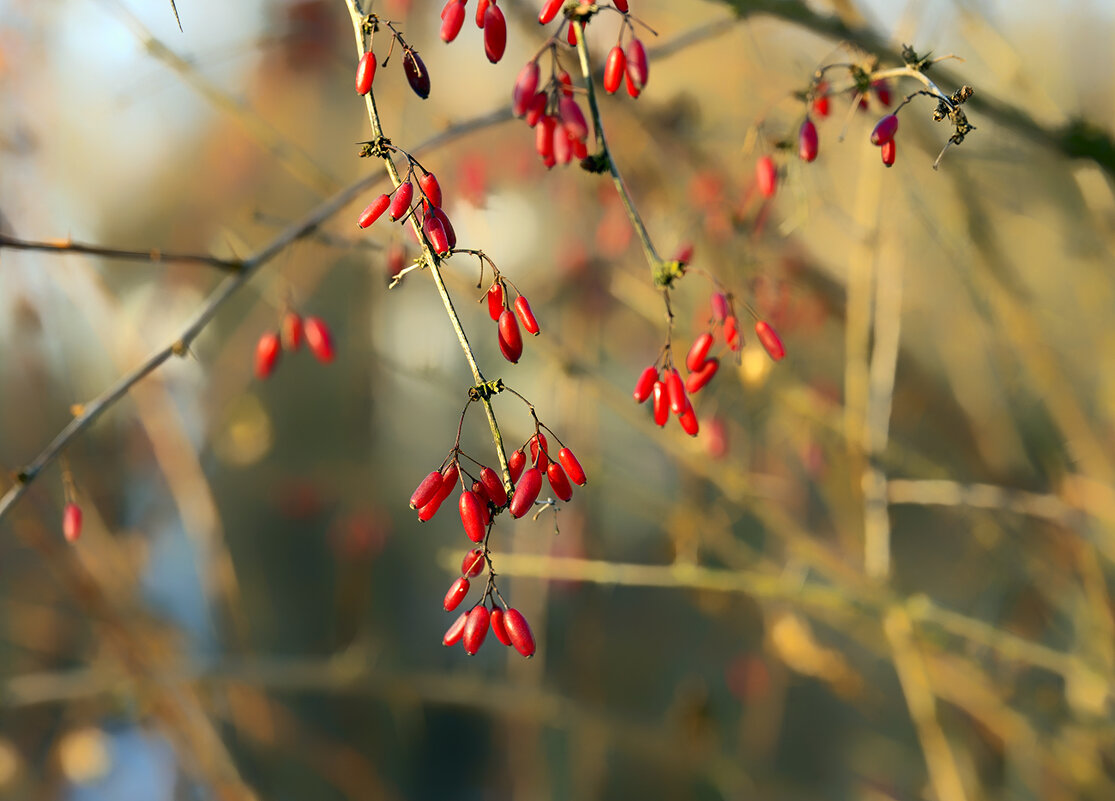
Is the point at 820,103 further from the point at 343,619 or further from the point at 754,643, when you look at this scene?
the point at 343,619

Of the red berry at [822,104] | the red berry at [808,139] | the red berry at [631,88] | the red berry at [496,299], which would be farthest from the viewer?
the red berry at [822,104]

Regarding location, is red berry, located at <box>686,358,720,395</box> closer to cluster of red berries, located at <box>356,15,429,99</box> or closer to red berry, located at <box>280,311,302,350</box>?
cluster of red berries, located at <box>356,15,429,99</box>

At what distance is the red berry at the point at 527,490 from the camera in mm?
750

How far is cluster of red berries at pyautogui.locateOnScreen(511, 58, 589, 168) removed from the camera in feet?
2.96

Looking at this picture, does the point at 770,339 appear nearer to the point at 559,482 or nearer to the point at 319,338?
the point at 559,482

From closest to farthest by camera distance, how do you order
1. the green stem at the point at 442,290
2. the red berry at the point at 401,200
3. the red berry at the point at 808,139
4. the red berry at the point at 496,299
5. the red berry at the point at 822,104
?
the green stem at the point at 442,290 → the red berry at the point at 401,200 → the red berry at the point at 496,299 → the red berry at the point at 808,139 → the red berry at the point at 822,104

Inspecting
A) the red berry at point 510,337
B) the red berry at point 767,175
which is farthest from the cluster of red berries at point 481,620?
the red berry at point 767,175

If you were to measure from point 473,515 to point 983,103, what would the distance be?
1.04 metres

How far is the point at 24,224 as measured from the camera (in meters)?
2.77

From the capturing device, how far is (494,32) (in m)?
0.88

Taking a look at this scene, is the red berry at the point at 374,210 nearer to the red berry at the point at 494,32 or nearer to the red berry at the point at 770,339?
the red berry at the point at 494,32

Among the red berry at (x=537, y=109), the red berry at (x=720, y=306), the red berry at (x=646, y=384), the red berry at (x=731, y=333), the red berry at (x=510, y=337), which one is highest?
the red berry at (x=537, y=109)

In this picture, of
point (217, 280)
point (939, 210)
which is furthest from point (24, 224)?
point (939, 210)

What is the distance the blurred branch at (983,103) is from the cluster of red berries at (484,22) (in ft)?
1.41
